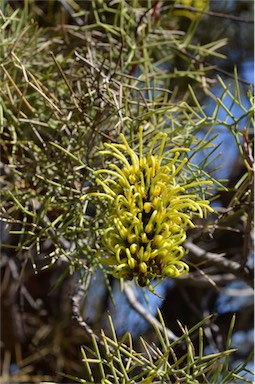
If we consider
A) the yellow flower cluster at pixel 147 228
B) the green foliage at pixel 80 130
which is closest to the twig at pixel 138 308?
the green foliage at pixel 80 130

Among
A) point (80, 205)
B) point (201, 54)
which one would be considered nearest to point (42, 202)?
point (80, 205)

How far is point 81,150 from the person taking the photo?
0.57m

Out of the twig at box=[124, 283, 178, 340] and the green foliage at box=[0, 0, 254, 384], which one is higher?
the green foliage at box=[0, 0, 254, 384]

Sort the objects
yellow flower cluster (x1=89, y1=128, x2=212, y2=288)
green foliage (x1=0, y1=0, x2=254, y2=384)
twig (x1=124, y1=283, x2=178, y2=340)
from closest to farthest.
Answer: yellow flower cluster (x1=89, y1=128, x2=212, y2=288)
green foliage (x1=0, y1=0, x2=254, y2=384)
twig (x1=124, y1=283, x2=178, y2=340)

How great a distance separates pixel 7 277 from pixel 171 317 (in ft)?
0.81

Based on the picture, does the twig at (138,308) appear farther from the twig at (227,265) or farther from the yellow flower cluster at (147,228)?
the yellow flower cluster at (147,228)

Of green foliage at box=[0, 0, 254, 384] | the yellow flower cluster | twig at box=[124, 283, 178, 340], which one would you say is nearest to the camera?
the yellow flower cluster

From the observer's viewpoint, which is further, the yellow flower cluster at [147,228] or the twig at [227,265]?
the twig at [227,265]

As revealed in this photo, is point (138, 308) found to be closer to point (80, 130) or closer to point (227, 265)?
point (227, 265)

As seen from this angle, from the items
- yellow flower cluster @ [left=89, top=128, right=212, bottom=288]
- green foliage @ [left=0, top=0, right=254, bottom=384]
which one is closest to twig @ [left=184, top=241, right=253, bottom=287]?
green foliage @ [left=0, top=0, right=254, bottom=384]

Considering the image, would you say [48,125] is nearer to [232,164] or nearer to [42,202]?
[42,202]

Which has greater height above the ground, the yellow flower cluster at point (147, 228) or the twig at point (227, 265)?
A: the yellow flower cluster at point (147, 228)

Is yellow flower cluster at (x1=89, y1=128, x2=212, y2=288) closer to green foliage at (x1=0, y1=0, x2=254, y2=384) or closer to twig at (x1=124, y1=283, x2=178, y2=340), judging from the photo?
green foliage at (x1=0, y1=0, x2=254, y2=384)

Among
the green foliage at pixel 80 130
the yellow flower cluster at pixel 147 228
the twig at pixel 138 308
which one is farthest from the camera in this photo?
the twig at pixel 138 308
